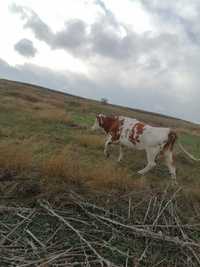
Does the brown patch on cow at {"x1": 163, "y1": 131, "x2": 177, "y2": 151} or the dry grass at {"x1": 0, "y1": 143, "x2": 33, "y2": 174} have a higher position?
the brown patch on cow at {"x1": 163, "y1": 131, "x2": 177, "y2": 151}

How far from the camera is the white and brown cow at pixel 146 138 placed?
948 cm

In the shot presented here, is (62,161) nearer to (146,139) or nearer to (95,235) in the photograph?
(95,235)

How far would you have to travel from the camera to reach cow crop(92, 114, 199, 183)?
948 centimetres

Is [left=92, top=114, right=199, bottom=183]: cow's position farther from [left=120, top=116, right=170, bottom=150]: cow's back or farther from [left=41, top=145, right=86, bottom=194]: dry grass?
[left=41, top=145, right=86, bottom=194]: dry grass

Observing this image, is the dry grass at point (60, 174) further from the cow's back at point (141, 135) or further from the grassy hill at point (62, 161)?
the cow's back at point (141, 135)

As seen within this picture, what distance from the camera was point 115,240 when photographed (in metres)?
4.79

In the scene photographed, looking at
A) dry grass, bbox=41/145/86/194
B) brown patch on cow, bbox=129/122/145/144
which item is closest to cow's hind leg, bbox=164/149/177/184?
brown patch on cow, bbox=129/122/145/144

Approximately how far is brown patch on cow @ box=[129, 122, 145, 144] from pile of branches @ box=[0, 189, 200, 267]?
440 centimetres

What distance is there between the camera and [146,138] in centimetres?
977

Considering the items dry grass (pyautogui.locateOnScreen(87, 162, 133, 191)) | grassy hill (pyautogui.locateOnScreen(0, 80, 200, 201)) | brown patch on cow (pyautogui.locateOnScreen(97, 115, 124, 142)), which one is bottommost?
grassy hill (pyautogui.locateOnScreen(0, 80, 200, 201))

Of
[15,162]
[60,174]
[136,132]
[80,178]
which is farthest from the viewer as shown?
[136,132]

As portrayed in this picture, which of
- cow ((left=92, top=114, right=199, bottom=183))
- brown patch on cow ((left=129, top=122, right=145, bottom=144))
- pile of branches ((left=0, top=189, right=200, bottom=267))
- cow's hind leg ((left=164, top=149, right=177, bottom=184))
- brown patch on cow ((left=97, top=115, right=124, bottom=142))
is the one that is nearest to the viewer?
pile of branches ((left=0, top=189, right=200, bottom=267))

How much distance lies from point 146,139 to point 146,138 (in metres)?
0.03

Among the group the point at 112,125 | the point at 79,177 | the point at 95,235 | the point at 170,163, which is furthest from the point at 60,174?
the point at 112,125
